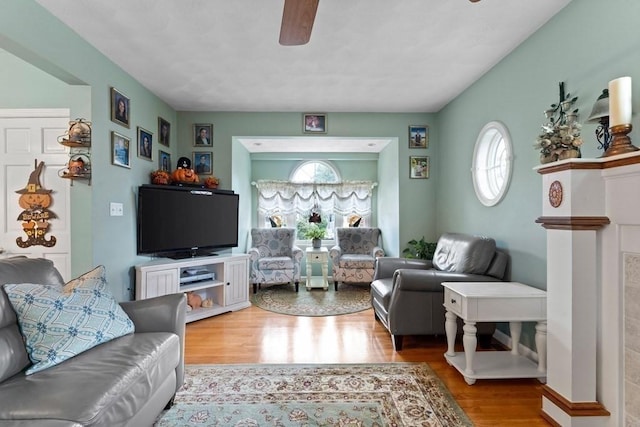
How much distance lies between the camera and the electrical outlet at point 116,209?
278 centimetres

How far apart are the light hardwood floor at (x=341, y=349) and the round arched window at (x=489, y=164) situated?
153 cm

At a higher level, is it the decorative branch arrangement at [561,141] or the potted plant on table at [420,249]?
the decorative branch arrangement at [561,141]

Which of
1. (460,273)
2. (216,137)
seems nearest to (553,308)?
(460,273)

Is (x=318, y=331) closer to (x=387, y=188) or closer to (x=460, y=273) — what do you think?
(x=460, y=273)

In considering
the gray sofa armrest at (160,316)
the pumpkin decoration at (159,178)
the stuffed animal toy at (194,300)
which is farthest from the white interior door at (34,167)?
the gray sofa armrest at (160,316)

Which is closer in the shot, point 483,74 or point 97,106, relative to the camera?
point 97,106

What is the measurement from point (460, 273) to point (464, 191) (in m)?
1.22

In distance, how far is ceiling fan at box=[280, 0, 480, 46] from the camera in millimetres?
1482

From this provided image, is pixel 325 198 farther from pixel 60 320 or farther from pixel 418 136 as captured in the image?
pixel 60 320

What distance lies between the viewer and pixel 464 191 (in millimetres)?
3510

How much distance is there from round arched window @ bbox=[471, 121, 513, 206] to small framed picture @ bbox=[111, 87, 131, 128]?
11.5 ft

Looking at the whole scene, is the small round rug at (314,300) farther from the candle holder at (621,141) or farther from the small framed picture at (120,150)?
the candle holder at (621,141)

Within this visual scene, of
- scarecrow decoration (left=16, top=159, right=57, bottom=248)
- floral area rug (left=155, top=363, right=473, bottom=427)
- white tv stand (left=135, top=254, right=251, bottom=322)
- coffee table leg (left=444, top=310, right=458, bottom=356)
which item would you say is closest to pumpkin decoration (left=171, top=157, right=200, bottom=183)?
white tv stand (left=135, top=254, right=251, bottom=322)

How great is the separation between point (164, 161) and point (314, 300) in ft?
8.60
